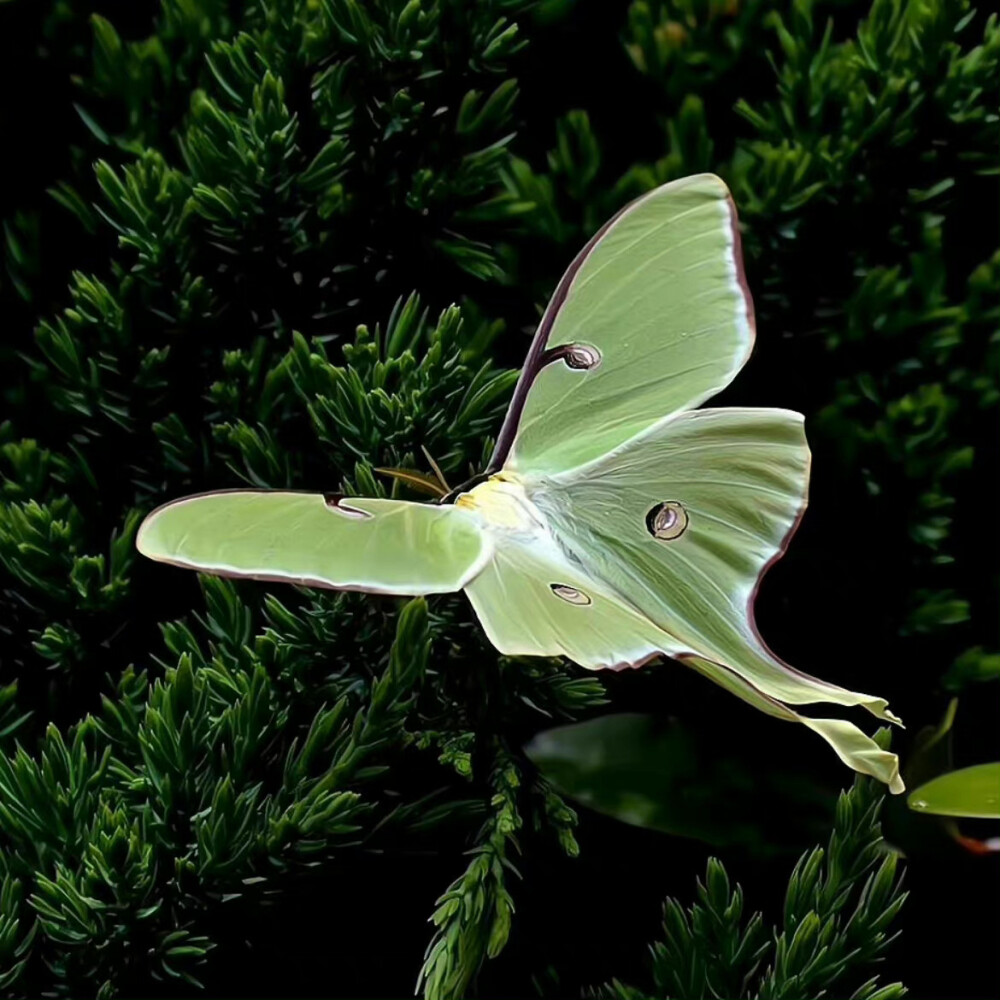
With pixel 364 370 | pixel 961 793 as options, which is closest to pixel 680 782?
pixel 961 793

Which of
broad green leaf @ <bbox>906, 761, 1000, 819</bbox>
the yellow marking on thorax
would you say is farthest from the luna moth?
broad green leaf @ <bbox>906, 761, 1000, 819</bbox>

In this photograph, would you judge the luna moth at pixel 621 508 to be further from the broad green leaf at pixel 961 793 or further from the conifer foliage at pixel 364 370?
the broad green leaf at pixel 961 793

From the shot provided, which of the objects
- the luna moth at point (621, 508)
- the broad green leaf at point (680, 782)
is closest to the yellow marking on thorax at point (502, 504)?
the luna moth at point (621, 508)

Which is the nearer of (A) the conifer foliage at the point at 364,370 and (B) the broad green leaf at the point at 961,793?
(A) the conifer foliage at the point at 364,370

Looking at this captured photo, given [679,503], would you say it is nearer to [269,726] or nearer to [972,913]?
[269,726]

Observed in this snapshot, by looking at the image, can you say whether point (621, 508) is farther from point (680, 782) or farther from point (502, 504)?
point (680, 782)

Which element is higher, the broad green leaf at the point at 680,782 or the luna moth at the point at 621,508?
the luna moth at the point at 621,508

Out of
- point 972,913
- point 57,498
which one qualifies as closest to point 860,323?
point 972,913
